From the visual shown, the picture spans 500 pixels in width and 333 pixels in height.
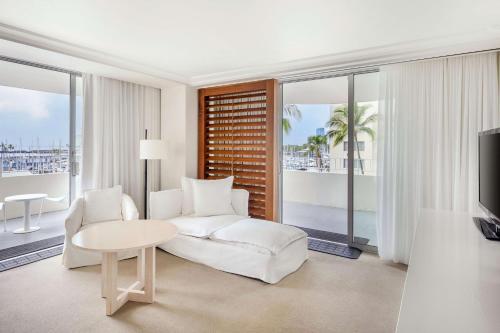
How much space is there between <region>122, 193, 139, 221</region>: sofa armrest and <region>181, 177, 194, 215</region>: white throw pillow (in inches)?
27.9

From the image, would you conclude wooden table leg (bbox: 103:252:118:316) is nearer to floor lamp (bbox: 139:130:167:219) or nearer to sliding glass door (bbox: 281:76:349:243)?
floor lamp (bbox: 139:130:167:219)

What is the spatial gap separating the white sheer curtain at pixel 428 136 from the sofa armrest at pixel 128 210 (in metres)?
2.86

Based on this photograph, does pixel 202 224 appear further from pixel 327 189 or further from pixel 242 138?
pixel 327 189

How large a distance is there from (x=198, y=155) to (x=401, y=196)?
3.02 metres

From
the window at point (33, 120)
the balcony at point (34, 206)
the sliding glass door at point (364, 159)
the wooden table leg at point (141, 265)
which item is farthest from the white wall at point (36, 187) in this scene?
the sliding glass door at point (364, 159)

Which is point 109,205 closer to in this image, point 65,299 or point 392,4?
point 65,299

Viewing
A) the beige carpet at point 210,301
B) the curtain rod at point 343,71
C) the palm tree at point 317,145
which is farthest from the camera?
→ the palm tree at point 317,145

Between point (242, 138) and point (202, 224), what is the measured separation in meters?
1.54

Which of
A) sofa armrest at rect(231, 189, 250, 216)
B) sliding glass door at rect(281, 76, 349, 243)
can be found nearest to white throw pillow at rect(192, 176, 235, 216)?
sofa armrest at rect(231, 189, 250, 216)

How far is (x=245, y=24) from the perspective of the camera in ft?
8.71

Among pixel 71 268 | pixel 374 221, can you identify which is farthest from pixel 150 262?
pixel 374 221

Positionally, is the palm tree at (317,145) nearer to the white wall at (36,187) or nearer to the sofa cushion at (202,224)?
the sofa cushion at (202,224)

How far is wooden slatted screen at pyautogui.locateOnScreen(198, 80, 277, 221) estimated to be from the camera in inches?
171

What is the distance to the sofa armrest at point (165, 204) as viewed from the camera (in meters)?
3.99
